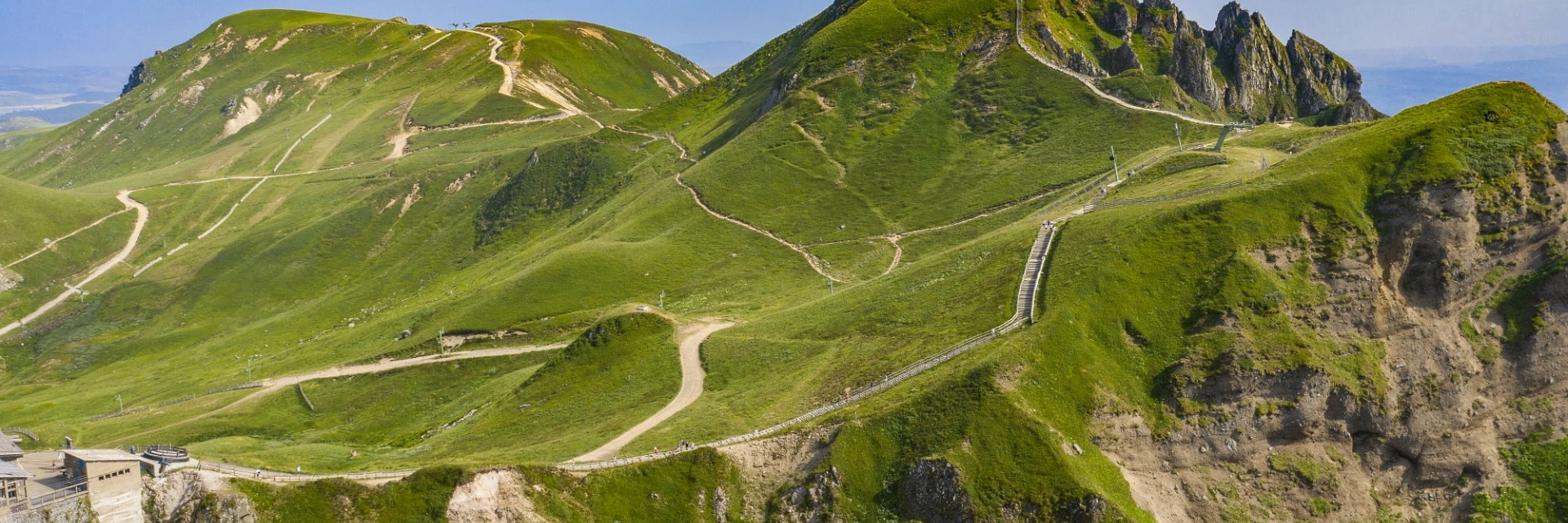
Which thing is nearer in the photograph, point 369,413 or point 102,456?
point 102,456

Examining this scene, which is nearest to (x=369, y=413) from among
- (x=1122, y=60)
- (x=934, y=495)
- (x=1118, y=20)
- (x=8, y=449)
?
(x=8, y=449)

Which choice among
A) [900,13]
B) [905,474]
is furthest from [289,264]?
[905,474]

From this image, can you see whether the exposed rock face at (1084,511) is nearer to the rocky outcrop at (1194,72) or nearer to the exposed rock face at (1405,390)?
the exposed rock face at (1405,390)

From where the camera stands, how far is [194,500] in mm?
51188

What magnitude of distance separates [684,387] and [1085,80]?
94.9m

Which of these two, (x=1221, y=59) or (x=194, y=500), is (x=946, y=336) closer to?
(x=194, y=500)

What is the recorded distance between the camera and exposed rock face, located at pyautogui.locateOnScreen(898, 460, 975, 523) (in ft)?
175

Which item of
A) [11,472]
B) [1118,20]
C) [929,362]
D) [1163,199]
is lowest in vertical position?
[11,472]

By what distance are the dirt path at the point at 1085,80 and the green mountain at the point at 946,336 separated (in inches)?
28.1

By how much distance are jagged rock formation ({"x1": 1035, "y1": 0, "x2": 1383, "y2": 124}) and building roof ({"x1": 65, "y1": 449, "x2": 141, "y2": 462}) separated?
135036 mm

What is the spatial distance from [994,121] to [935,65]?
63.6ft

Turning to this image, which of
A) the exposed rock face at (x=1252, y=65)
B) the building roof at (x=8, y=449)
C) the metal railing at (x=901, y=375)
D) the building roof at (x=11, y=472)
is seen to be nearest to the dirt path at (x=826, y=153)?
the metal railing at (x=901, y=375)

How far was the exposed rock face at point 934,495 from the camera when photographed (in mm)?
53250

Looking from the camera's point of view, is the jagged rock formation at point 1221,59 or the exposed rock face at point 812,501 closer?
the exposed rock face at point 812,501
